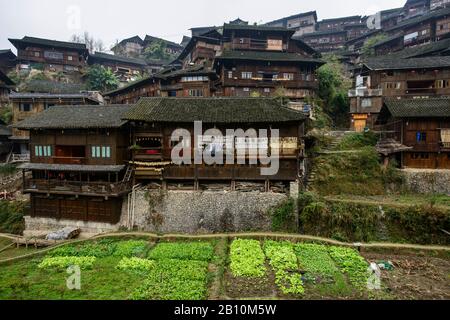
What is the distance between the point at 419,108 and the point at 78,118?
103 ft

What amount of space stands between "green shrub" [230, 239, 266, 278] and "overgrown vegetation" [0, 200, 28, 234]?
21.6 meters

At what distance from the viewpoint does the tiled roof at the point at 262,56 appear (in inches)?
1476

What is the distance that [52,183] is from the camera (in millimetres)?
22859

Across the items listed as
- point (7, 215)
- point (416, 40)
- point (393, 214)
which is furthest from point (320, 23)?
point (7, 215)

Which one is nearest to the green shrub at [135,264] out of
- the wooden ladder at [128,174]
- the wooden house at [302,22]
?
the wooden ladder at [128,174]

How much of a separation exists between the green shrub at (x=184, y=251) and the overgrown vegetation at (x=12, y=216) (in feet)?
56.2

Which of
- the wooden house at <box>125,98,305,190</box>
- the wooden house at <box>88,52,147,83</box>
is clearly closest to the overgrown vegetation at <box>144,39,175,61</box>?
the wooden house at <box>88,52,147,83</box>

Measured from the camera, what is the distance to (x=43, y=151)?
23.9 metres

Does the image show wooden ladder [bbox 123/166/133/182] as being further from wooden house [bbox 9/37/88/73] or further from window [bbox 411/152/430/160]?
wooden house [bbox 9/37/88/73]

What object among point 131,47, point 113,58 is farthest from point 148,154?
point 131,47

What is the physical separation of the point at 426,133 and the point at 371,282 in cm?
1924

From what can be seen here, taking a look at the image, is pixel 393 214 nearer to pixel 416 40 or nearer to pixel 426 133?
pixel 426 133

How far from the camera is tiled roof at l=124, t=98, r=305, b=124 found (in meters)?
21.2

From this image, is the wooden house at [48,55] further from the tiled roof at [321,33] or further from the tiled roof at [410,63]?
the tiled roof at [410,63]
